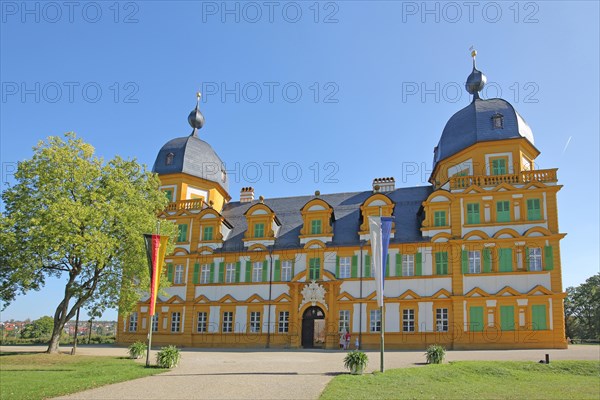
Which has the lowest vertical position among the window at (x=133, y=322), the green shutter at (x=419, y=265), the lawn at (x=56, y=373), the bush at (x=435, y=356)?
the lawn at (x=56, y=373)

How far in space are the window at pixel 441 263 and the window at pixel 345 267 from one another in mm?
5410

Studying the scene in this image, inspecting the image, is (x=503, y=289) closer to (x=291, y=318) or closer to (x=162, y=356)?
(x=291, y=318)

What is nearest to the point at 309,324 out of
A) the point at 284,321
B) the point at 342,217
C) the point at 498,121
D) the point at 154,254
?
the point at 284,321

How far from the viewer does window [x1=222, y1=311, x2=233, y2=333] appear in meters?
36.7

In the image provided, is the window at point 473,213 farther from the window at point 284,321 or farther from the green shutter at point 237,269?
the green shutter at point 237,269

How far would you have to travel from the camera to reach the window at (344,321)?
34000 millimetres

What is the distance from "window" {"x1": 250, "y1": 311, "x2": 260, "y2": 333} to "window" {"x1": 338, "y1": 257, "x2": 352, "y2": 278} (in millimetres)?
6222

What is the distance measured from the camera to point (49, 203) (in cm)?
2552

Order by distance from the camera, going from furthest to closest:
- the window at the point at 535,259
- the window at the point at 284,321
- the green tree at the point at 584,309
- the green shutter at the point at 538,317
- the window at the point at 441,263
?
the green tree at the point at 584,309 < the window at the point at 284,321 < the window at the point at 441,263 < the window at the point at 535,259 < the green shutter at the point at 538,317

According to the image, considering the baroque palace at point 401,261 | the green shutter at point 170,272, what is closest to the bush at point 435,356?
the baroque palace at point 401,261

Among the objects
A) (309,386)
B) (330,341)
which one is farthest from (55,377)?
(330,341)

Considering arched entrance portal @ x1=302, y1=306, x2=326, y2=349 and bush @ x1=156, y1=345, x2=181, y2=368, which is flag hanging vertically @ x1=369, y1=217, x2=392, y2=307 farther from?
arched entrance portal @ x1=302, y1=306, x2=326, y2=349

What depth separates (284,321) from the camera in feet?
117

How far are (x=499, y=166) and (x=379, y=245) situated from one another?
17.3m
